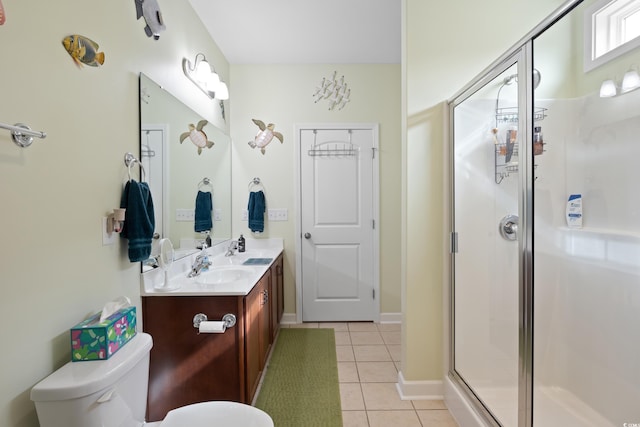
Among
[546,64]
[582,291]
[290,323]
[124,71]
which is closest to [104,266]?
[124,71]

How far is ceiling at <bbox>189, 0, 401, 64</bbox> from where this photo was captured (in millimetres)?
2236

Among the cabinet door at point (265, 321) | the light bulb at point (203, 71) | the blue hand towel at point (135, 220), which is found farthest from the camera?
the light bulb at point (203, 71)

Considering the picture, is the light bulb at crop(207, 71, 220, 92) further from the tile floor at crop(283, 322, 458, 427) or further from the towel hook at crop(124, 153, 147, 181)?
the tile floor at crop(283, 322, 458, 427)

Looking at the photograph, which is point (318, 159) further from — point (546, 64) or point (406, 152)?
point (546, 64)

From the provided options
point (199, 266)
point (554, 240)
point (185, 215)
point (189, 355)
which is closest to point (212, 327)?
point (189, 355)

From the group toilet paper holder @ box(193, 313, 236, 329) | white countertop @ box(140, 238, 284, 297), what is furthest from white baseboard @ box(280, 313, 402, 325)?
toilet paper holder @ box(193, 313, 236, 329)

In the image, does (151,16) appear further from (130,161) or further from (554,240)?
(554,240)

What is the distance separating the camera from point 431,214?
1918 mm

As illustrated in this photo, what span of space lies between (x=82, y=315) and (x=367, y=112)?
2854 millimetres

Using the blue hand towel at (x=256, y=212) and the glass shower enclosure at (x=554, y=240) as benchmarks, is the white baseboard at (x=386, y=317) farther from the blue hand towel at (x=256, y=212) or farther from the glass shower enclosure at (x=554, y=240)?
the glass shower enclosure at (x=554, y=240)

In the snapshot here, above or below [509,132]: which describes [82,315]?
below

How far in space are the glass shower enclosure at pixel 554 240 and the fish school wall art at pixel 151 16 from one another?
1814 millimetres

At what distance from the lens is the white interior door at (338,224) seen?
3141 mm

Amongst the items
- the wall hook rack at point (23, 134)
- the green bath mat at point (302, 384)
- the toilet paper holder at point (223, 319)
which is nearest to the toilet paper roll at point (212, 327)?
the toilet paper holder at point (223, 319)
